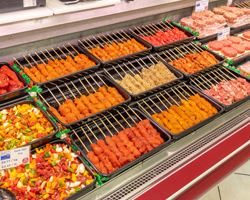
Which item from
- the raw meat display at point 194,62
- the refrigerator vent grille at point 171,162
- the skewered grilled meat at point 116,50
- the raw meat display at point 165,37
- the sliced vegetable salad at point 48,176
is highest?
the raw meat display at point 165,37

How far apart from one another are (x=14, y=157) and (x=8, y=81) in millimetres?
1008

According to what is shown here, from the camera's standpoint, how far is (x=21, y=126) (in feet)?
8.00

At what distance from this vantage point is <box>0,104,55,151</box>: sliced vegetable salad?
2.26m

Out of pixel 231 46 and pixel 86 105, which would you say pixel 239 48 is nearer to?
pixel 231 46


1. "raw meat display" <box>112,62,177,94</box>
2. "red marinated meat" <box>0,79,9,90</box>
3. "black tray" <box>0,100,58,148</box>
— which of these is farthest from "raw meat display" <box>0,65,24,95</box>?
"raw meat display" <box>112,62,177,94</box>

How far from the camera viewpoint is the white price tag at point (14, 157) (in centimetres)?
195

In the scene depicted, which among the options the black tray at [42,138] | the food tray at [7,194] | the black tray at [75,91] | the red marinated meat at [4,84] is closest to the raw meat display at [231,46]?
the black tray at [75,91]

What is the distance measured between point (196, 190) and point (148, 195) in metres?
0.62

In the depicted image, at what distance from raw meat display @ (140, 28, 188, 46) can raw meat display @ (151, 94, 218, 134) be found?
1225 mm

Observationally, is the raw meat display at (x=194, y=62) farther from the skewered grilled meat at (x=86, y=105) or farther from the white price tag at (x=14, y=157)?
the white price tag at (x=14, y=157)

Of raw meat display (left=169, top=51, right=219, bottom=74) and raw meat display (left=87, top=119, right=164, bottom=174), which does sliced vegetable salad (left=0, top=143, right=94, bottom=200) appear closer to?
raw meat display (left=87, top=119, right=164, bottom=174)

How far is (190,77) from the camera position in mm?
3627

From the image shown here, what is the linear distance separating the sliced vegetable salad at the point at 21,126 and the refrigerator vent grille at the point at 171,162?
0.90 meters

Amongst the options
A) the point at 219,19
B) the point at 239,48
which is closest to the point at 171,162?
the point at 239,48
